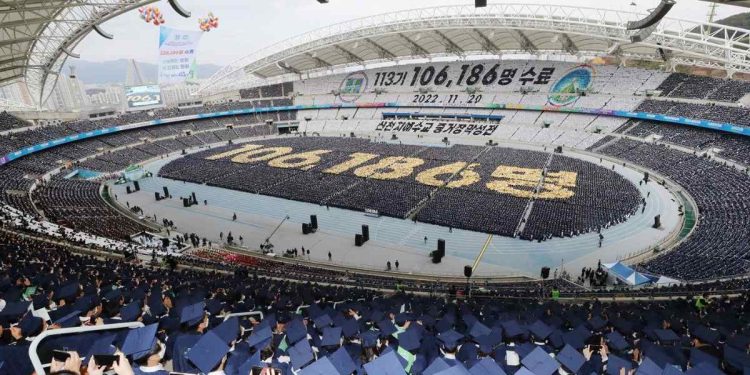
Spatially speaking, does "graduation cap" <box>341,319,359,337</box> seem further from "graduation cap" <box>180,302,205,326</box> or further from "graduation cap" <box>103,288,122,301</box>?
"graduation cap" <box>103,288,122,301</box>

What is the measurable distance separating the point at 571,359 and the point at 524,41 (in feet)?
185

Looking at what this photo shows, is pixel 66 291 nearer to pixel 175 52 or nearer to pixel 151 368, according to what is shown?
pixel 151 368

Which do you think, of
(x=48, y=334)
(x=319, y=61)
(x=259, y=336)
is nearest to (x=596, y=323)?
(x=259, y=336)

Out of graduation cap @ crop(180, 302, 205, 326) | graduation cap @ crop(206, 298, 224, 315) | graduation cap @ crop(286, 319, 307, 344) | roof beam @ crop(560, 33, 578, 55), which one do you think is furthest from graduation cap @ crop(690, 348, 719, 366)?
roof beam @ crop(560, 33, 578, 55)

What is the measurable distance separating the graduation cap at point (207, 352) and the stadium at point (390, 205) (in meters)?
0.04

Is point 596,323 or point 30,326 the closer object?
point 30,326

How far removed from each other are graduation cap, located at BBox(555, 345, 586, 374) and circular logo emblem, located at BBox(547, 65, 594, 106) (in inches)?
2205

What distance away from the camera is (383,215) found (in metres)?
31.3

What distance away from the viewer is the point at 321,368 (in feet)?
24.2

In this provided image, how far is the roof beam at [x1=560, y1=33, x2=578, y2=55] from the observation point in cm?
5296

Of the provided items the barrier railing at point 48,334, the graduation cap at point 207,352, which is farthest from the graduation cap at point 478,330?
the barrier railing at point 48,334

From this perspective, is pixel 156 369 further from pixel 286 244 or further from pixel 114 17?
pixel 114 17

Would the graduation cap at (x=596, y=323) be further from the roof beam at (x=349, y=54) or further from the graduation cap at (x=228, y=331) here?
the roof beam at (x=349, y=54)

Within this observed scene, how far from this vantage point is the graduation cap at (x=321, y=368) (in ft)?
23.8
